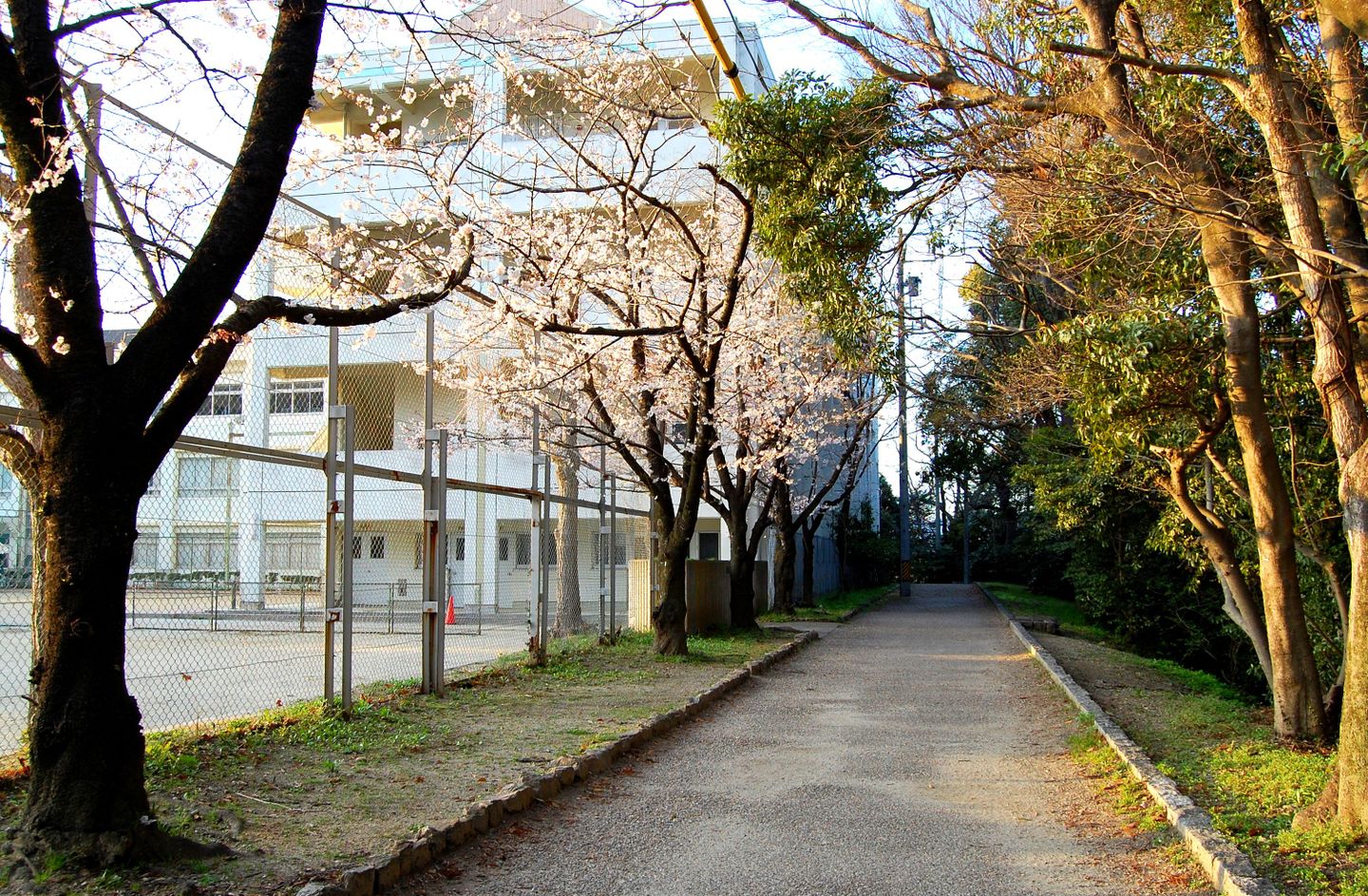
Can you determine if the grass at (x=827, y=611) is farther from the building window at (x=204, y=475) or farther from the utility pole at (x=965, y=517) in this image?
the utility pole at (x=965, y=517)

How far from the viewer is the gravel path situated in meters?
5.25

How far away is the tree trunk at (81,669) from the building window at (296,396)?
4249 millimetres

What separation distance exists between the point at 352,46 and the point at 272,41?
1521 mm

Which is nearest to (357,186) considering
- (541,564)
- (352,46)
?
(352,46)

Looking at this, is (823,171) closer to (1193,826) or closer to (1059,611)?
(1193,826)

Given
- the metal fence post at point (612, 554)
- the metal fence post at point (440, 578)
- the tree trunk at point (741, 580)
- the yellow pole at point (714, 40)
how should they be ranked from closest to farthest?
the yellow pole at point (714, 40)
the metal fence post at point (440, 578)
the metal fence post at point (612, 554)
the tree trunk at point (741, 580)

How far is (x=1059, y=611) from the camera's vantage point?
32438 millimetres

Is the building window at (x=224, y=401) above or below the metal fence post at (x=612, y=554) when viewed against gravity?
above

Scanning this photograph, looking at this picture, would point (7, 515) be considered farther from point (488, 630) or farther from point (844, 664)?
point (844, 664)

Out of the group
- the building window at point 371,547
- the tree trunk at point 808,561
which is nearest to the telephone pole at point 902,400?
the tree trunk at point 808,561

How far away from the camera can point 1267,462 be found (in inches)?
342

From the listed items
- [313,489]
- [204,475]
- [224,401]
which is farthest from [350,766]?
[224,401]

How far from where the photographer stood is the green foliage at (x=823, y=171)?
9969 millimetres

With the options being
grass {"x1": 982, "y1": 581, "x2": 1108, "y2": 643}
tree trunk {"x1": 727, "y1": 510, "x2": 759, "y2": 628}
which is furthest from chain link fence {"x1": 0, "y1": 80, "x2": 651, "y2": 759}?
grass {"x1": 982, "y1": 581, "x2": 1108, "y2": 643}
